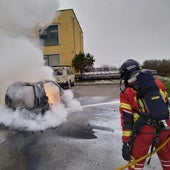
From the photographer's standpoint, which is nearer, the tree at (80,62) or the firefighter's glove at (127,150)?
the firefighter's glove at (127,150)

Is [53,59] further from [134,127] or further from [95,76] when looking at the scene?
[134,127]

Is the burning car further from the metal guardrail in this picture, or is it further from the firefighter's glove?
the metal guardrail

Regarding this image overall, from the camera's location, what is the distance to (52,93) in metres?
9.02

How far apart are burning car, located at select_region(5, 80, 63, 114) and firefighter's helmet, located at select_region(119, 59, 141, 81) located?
505 cm

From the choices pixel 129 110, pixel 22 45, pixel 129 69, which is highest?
pixel 22 45

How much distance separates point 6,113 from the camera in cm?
859

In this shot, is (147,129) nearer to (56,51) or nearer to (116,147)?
(116,147)

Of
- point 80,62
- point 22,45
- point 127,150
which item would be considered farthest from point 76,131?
point 80,62

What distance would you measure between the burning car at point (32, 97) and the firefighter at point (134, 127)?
5.07 metres

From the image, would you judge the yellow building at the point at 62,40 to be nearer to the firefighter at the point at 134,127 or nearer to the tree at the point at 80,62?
the tree at the point at 80,62

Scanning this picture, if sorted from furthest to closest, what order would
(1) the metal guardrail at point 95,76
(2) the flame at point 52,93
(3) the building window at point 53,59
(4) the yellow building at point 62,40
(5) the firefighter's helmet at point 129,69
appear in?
(1) the metal guardrail at point 95,76 < (3) the building window at point 53,59 < (4) the yellow building at point 62,40 < (2) the flame at point 52,93 < (5) the firefighter's helmet at point 129,69

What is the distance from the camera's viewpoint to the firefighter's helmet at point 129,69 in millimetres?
3303

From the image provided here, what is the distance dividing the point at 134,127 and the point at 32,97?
17.6ft

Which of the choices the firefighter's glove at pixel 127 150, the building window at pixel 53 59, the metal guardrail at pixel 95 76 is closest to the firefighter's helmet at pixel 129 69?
the firefighter's glove at pixel 127 150
